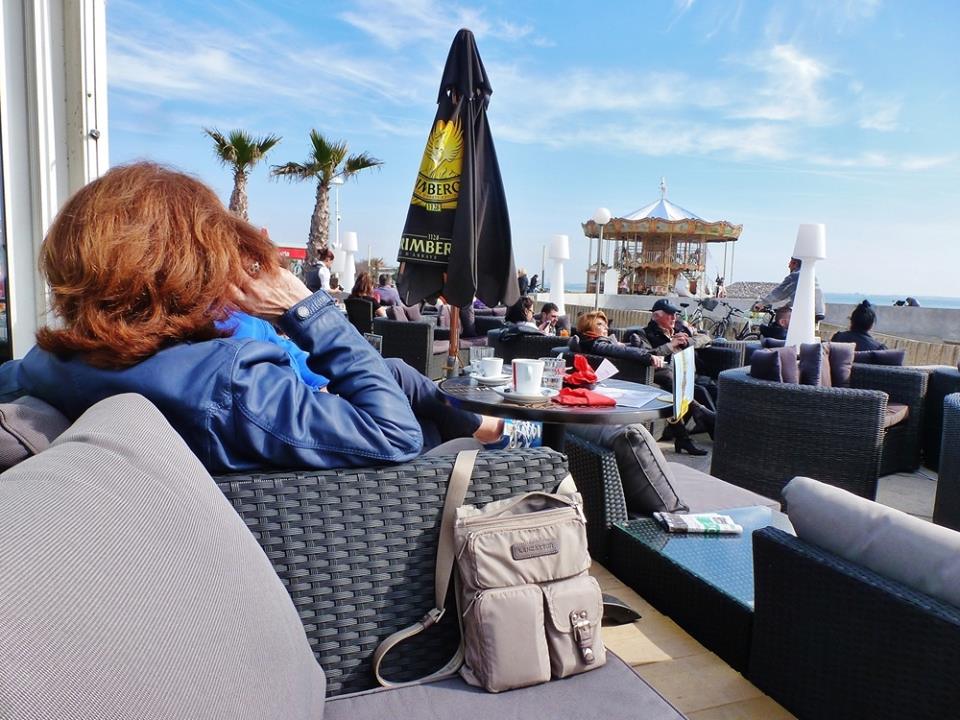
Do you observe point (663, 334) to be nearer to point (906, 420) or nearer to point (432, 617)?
point (906, 420)

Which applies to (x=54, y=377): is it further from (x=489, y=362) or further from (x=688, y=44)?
(x=688, y=44)

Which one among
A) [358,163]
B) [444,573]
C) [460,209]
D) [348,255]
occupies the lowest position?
[444,573]

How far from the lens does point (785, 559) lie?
4.45 ft

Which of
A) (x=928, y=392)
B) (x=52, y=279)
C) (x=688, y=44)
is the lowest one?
(x=928, y=392)

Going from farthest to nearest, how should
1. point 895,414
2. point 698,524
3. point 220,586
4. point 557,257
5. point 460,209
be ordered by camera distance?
point 557,257 < point 895,414 < point 460,209 < point 698,524 < point 220,586

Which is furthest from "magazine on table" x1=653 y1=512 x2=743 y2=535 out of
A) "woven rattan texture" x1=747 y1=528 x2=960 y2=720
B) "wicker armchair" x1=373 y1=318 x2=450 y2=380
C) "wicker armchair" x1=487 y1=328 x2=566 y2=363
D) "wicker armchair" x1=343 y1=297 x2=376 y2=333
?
"wicker armchair" x1=343 y1=297 x2=376 y2=333

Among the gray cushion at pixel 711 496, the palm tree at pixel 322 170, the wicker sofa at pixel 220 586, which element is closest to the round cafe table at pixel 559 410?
the gray cushion at pixel 711 496

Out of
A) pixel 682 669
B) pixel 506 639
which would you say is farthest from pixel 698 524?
pixel 506 639

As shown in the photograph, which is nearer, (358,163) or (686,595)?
(686,595)

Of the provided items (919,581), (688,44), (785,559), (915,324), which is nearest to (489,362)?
(785,559)

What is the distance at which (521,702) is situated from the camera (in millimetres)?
1064

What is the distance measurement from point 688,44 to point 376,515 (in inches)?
792

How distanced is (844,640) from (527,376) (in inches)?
48.3

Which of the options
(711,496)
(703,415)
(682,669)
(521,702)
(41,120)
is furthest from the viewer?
(703,415)
